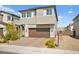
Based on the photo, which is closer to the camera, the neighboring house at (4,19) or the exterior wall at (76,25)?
the exterior wall at (76,25)

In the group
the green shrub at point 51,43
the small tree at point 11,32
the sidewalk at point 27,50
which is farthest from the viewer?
the small tree at point 11,32

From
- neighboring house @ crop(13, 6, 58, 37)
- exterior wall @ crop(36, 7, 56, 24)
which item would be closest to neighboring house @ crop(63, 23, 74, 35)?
neighboring house @ crop(13, 6, 58, 37)

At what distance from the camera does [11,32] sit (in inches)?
165

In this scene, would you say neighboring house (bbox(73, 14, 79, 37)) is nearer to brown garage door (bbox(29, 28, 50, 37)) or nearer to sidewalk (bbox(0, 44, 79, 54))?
sidewalk (bbox(0, 44, 79, 54))

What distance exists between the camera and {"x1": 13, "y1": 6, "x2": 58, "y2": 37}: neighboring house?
13.6ft

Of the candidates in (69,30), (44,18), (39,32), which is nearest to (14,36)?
(39,32)

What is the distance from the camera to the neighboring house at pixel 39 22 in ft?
13.6

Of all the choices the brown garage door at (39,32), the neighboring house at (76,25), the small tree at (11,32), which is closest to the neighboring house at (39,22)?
the brown garage door at (39,32)

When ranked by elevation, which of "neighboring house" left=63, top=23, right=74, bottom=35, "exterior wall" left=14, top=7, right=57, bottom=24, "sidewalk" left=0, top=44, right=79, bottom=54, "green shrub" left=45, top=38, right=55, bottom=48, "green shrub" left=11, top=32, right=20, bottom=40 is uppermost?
"exterior wall" left=14, top=7, right=57, bottom=24

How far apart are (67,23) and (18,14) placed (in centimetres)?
106

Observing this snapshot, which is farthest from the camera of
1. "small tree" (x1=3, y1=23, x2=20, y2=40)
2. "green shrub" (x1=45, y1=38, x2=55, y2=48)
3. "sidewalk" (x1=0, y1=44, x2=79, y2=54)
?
"small tree" (x1=3, y1=23, x2=20, y2=40)

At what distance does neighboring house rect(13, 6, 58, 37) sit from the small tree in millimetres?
114

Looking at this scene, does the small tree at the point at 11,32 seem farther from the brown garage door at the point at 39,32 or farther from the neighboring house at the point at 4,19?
the brown garage door at the point at 39,32

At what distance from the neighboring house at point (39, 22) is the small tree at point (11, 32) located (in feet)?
0.37
